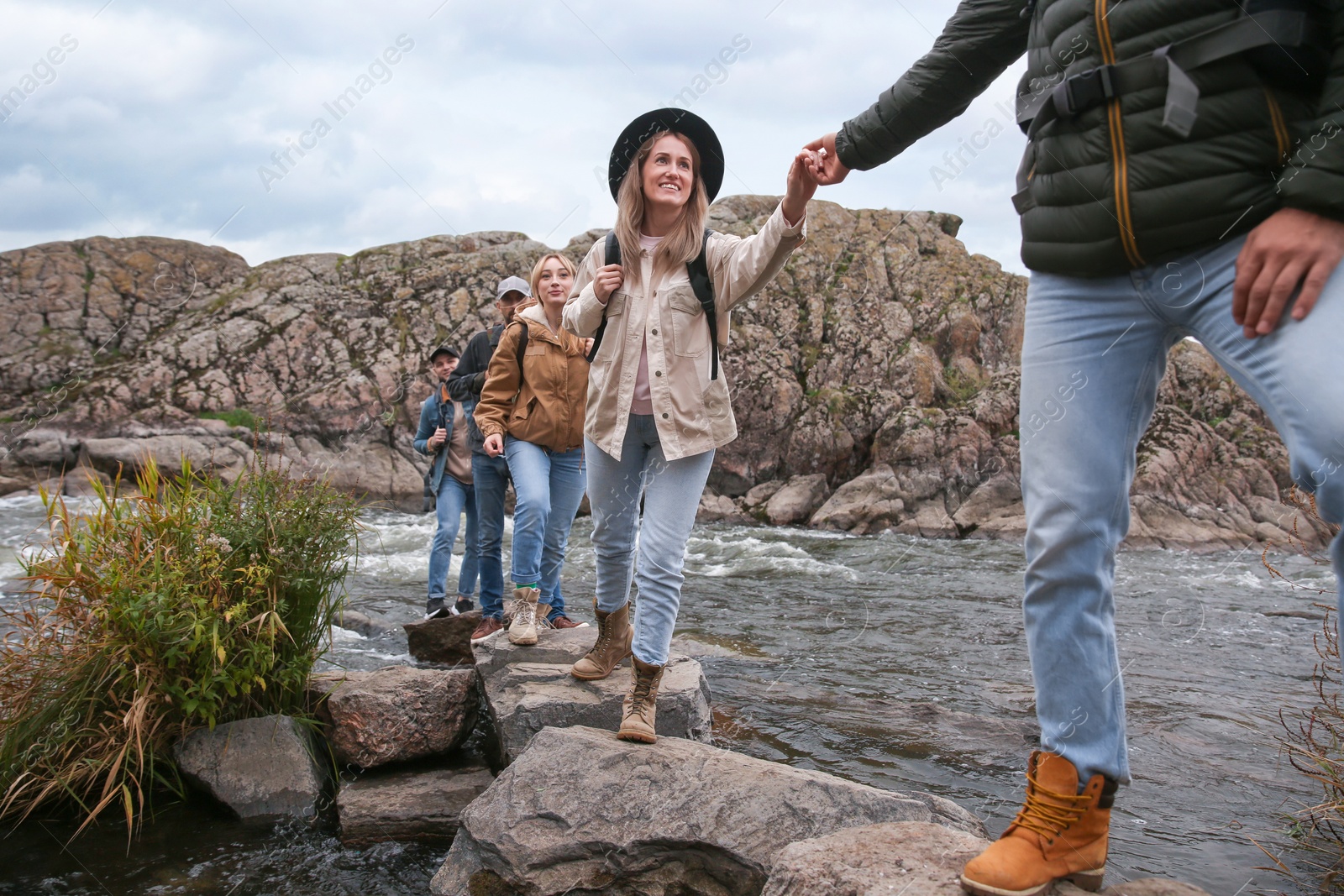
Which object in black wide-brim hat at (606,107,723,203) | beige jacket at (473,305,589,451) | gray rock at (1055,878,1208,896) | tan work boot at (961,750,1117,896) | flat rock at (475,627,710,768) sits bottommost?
flat rock at (475,627,710,768)

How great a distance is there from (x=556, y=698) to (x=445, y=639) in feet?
9.63

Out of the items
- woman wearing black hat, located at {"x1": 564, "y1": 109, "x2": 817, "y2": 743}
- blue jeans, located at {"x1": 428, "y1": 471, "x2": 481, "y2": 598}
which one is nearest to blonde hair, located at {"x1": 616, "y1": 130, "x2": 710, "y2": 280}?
woman wearing black hat, located at {"x1": 564, "y1": 109, "x2": 817, "y2": 743}

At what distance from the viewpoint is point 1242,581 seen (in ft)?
44.5

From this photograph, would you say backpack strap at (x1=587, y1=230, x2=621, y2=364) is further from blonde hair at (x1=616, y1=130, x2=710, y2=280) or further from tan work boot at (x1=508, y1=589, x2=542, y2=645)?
tan work boot at (x1=508, y1=589, x2=542, y2=645)

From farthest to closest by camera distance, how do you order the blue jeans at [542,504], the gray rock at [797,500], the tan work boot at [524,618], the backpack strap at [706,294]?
the gray rock at [797,500], the blue jeans at [542,504], the tan work boot at [524,618], the backpack strap at [706,294]

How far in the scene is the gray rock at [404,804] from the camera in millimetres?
3542

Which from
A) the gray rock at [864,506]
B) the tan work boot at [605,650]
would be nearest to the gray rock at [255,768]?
the tan work boot at [605,650]

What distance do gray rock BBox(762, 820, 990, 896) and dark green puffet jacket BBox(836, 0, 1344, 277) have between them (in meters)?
1.47

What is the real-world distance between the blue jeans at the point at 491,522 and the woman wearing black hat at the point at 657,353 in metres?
2.78

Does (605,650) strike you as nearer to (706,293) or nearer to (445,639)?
(706,293)

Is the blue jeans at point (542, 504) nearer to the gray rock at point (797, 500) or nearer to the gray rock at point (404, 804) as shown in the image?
the gray rock at point (404, 804)

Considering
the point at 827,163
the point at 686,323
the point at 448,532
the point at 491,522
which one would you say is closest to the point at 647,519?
the point at 686,323

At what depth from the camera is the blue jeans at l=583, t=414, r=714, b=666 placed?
11.2 ft

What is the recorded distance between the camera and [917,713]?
5363 mm
